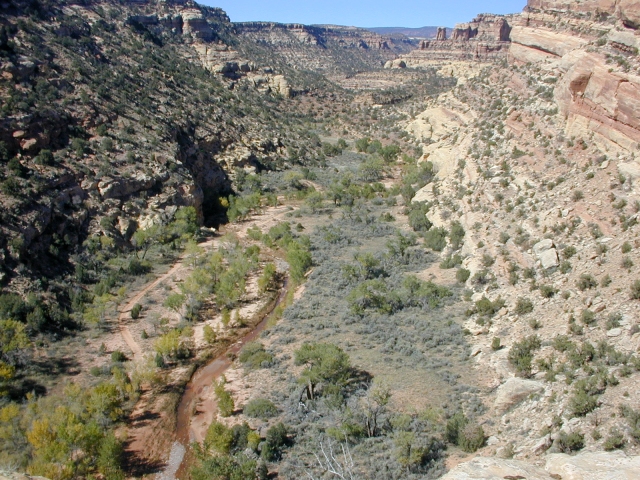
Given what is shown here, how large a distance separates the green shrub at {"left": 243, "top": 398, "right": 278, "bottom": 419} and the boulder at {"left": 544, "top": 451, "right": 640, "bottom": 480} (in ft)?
38.5

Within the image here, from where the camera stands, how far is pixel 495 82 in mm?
50031

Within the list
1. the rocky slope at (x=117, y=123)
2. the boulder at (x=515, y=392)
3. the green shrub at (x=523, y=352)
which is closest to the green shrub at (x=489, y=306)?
the green shrub at (x=523, y=352)

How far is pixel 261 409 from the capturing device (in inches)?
832

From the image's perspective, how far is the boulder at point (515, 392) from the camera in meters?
18.4

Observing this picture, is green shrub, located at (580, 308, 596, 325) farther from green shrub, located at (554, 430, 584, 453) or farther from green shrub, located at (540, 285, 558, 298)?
green shrub, located at (554, 430, 584, 453)

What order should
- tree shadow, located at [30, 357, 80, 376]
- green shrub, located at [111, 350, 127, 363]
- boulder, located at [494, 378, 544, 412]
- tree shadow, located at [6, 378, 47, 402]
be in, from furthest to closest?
green shrub, located at [111, 350, 127, 363]
tree shadow, located at [30, 357, 80, 376]
tree shadow, located at [6, 378, 47, 402]
boulder, located at [494, 378, 544, 412]

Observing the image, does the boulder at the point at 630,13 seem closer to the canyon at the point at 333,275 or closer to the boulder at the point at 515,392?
the canyon at the point at 333,275

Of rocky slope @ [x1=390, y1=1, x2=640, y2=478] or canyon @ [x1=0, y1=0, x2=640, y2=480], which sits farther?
canyon @ [x1=0, y1=0, x2=640, y2=480]

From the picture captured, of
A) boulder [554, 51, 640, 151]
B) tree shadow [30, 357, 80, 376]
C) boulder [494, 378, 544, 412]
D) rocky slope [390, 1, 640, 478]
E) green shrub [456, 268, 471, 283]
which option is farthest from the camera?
green shrub [456, 268, 471, 283]

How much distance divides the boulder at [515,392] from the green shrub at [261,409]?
30.2 ft

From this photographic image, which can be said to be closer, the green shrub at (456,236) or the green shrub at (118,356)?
A: the green shrub at (118,356)

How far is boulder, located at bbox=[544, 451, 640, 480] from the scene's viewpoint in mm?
11180


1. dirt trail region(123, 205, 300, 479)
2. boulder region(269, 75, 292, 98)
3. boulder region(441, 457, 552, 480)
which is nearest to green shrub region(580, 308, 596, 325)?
boulder region(441, 457, 552, 480)

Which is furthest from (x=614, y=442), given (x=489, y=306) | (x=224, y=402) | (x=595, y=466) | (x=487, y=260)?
(x=487, y=260)
